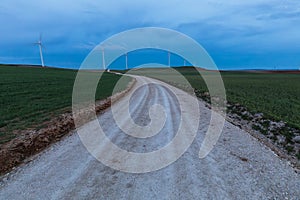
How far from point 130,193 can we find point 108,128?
16.7 feet

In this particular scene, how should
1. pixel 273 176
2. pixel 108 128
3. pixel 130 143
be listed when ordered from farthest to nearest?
pixel 108 128 < pixel 130 143 < pixel 273 176

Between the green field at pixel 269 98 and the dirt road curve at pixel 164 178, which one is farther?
the green field at pixel 269 98

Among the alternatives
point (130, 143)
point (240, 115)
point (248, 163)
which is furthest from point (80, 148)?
point (240, 115)

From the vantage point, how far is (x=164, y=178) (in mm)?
5109

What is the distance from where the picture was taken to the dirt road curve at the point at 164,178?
450cm

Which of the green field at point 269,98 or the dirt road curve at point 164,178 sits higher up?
the dirt road curve at point 164,178

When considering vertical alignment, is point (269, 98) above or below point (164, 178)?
below

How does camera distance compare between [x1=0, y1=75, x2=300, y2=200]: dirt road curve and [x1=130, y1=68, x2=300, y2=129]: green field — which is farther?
[x1=130, y1=68, x2=300, y2=129]: green field

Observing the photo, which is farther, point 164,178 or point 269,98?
point 269,98

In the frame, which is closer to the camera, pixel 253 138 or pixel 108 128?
pixel 253 138

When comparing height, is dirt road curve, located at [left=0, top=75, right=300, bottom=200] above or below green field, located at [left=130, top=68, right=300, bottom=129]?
above

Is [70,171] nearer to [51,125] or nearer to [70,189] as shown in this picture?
[70,189]

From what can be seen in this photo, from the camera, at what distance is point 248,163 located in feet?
19.8

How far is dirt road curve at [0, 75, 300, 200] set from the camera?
14.8 ft
